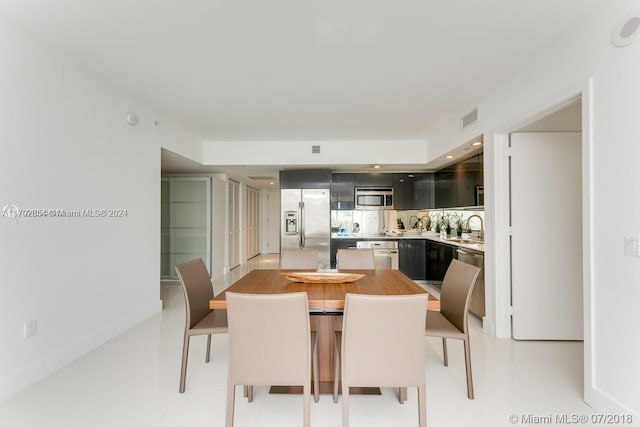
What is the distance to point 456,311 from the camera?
2.27 meters

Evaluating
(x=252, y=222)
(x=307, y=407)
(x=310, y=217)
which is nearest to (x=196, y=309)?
(x=307, y=407)

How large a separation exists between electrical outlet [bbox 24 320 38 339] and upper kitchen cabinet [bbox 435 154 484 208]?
4629mm

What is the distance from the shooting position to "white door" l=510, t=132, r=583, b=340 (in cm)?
310

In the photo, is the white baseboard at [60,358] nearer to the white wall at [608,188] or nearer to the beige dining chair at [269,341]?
the beige dining chair at [269,341]

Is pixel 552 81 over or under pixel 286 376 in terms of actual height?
over

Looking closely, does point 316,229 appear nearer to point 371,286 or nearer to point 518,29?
point 371,286

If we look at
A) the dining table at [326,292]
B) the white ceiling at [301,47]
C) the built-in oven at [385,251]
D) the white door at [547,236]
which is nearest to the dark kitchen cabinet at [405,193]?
the built-in oven at [385,251]

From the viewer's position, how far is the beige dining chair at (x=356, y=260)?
10.6 ft

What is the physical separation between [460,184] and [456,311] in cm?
292

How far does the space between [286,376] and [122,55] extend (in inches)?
107

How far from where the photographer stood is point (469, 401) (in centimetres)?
209

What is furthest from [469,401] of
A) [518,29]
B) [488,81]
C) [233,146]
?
[233,146]

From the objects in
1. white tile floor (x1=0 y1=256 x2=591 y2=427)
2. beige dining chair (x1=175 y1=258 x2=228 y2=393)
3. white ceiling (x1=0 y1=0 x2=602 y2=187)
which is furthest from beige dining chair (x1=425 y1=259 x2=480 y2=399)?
white ceiling (x1=0 y1=0 x2=602 y2=187)

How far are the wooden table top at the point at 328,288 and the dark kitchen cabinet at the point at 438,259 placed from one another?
2.14 m
